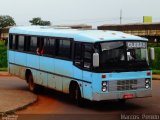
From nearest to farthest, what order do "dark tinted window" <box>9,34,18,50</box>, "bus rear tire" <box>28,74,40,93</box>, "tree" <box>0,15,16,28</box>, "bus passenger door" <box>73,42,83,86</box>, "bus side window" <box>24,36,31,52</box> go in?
1. "bus passenger door" <box>73,42,83,86</box>
2. "bus rear tire" <box>28,74,40,93</box>
3. "bus side window" <box>24,36,31,52</box>
4. "dark tinted window" <box>9,34,18,50</box>
5. "tree" <box>0,15,16,28</box>

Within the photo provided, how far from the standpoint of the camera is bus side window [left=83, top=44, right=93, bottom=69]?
51.1ft

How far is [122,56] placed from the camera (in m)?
15.6

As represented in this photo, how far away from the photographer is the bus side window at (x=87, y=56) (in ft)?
51.1

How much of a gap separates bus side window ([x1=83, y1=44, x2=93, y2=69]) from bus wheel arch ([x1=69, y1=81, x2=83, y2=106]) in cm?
105

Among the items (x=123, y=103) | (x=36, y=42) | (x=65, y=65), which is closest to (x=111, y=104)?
(x=123, y=103)

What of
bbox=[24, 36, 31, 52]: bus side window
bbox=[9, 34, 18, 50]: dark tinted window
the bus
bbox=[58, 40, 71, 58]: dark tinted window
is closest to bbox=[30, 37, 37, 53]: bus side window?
bbox=[24, 36, 31, 52]: bus side window

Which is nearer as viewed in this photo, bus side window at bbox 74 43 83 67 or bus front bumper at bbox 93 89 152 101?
bus front bumper at bbox 93 89 152 101

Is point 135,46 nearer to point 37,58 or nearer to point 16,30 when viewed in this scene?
point 37,58

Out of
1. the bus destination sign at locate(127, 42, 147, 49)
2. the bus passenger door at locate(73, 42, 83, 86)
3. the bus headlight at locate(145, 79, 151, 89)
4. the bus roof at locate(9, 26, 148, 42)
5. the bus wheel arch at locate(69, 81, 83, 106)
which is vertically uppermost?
the bus roof at locate(9, 26, 148, 42)

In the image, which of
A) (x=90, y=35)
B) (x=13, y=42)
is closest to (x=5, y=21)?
(x=13, y=42)

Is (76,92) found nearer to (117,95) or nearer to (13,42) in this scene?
(117,95)

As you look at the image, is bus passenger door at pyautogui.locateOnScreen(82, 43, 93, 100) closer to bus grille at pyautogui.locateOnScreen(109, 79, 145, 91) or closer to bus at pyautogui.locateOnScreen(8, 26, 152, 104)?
bus at pyautogui.locateOnScreen(8, 26, 152, 104)

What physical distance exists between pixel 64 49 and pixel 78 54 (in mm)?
1347

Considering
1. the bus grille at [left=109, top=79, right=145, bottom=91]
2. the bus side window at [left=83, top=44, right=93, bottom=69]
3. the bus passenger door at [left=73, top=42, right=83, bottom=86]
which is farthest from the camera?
the bus passenger door at [left=73, top=42, right=83, bottom=86]
